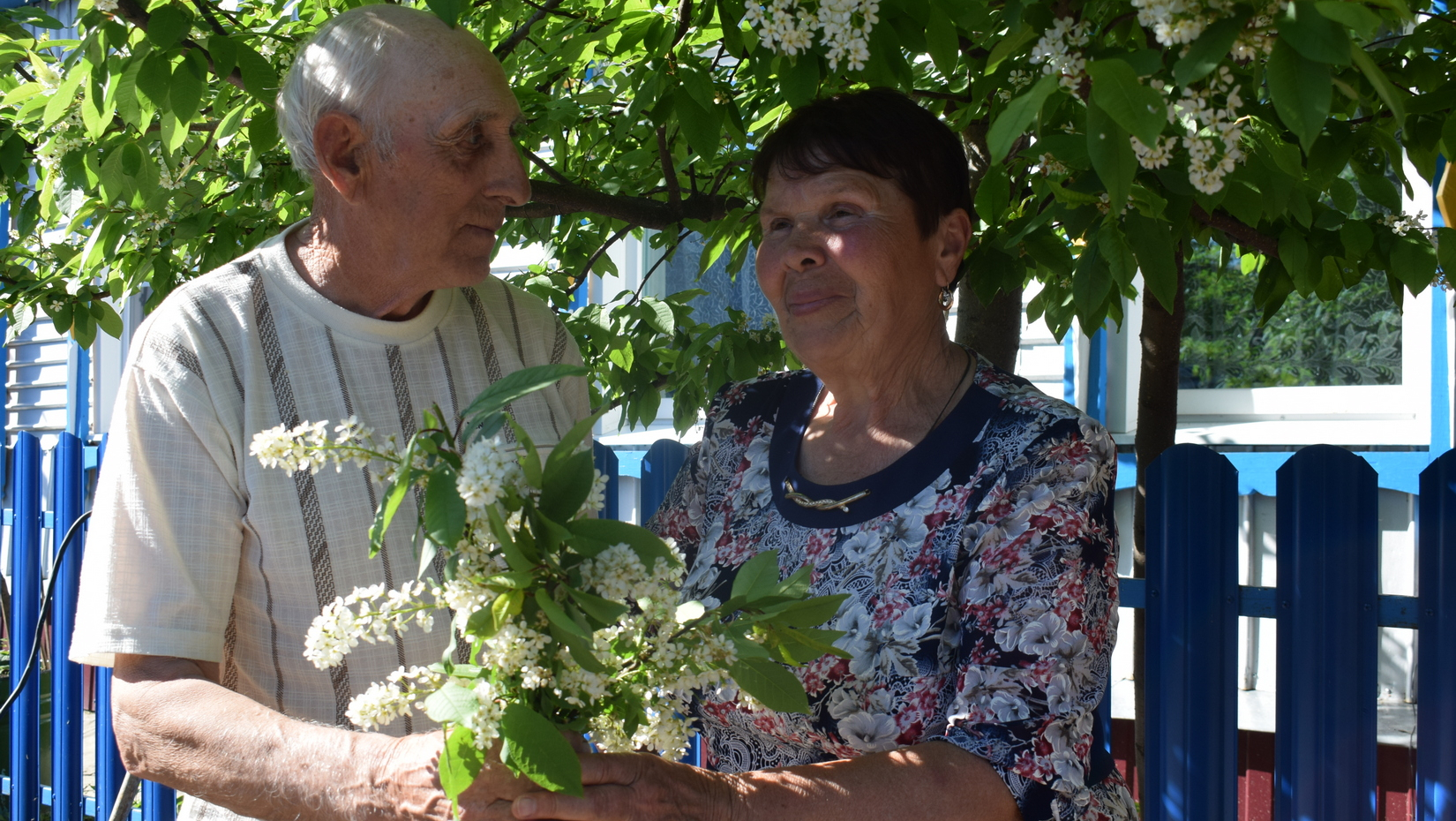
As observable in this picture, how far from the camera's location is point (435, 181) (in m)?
1.69

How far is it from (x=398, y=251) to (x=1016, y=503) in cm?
99

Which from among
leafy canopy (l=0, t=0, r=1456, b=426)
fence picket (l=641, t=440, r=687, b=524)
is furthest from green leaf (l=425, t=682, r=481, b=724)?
fence picket (l=641, t=440, r=687, b=524)

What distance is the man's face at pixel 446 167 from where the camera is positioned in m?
1.67

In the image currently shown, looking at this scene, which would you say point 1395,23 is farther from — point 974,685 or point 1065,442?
point 974,685

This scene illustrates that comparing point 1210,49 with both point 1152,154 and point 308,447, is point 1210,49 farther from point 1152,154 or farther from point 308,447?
point 308,447

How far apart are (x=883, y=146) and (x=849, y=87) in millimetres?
879

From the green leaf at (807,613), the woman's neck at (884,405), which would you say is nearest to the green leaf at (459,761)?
the green leaf at (807,613)

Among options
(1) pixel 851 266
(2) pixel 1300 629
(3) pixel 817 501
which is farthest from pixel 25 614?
(2) pixel 1300 629

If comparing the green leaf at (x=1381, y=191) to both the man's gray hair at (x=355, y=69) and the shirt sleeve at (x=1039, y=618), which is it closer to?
the shirt sleeve at (x=1039, y=618)

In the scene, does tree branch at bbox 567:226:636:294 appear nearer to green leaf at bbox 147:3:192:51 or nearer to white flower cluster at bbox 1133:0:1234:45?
green leaf at bbox 147:3:192:51

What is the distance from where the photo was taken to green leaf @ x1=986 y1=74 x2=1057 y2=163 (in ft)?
3.77

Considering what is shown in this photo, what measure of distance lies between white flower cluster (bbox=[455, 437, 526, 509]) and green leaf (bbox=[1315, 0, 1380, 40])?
2.79 feet

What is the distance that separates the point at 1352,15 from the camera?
1.02 metres

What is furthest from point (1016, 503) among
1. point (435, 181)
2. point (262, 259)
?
point (262, 259)
